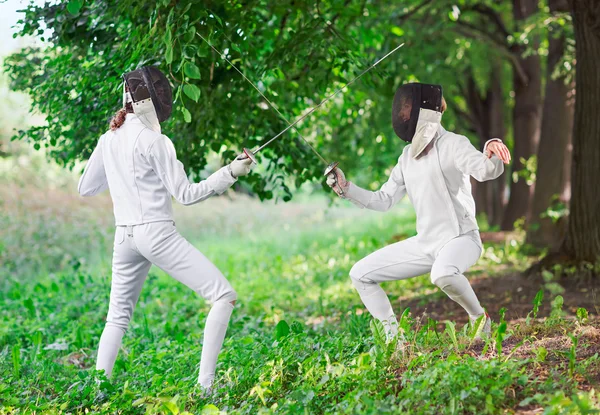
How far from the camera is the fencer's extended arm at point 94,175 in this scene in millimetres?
5082

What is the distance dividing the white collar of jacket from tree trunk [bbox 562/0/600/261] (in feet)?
12.0

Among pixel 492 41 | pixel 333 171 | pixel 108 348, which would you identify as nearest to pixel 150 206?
pixel 108 348

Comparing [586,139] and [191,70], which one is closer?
[191,70]

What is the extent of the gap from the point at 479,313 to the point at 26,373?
11.5 ft

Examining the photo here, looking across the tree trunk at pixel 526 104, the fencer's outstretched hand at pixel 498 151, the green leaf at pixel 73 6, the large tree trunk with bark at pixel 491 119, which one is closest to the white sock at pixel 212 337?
the fencer's outstretched hand at pixel 498 151

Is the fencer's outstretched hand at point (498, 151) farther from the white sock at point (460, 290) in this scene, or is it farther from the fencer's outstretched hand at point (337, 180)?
the fencer's outstretched hand at point (337, 180)

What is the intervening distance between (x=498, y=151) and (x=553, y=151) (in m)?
7.04

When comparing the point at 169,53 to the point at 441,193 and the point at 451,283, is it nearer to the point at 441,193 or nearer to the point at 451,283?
the point at 441,193

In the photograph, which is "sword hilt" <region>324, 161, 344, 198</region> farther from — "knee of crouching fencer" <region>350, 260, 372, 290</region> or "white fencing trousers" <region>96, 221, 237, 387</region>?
"white fencing trousers" <region>96, 221, 237, 387</region>

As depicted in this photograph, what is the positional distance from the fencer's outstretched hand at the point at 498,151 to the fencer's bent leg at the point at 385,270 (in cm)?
85

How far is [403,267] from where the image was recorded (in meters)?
4.95

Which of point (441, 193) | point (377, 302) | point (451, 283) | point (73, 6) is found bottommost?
point (377, 302)

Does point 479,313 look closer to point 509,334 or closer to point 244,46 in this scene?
point 509,334

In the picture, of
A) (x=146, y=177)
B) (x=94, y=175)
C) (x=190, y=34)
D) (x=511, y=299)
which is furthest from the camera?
(x=511, y=299)
